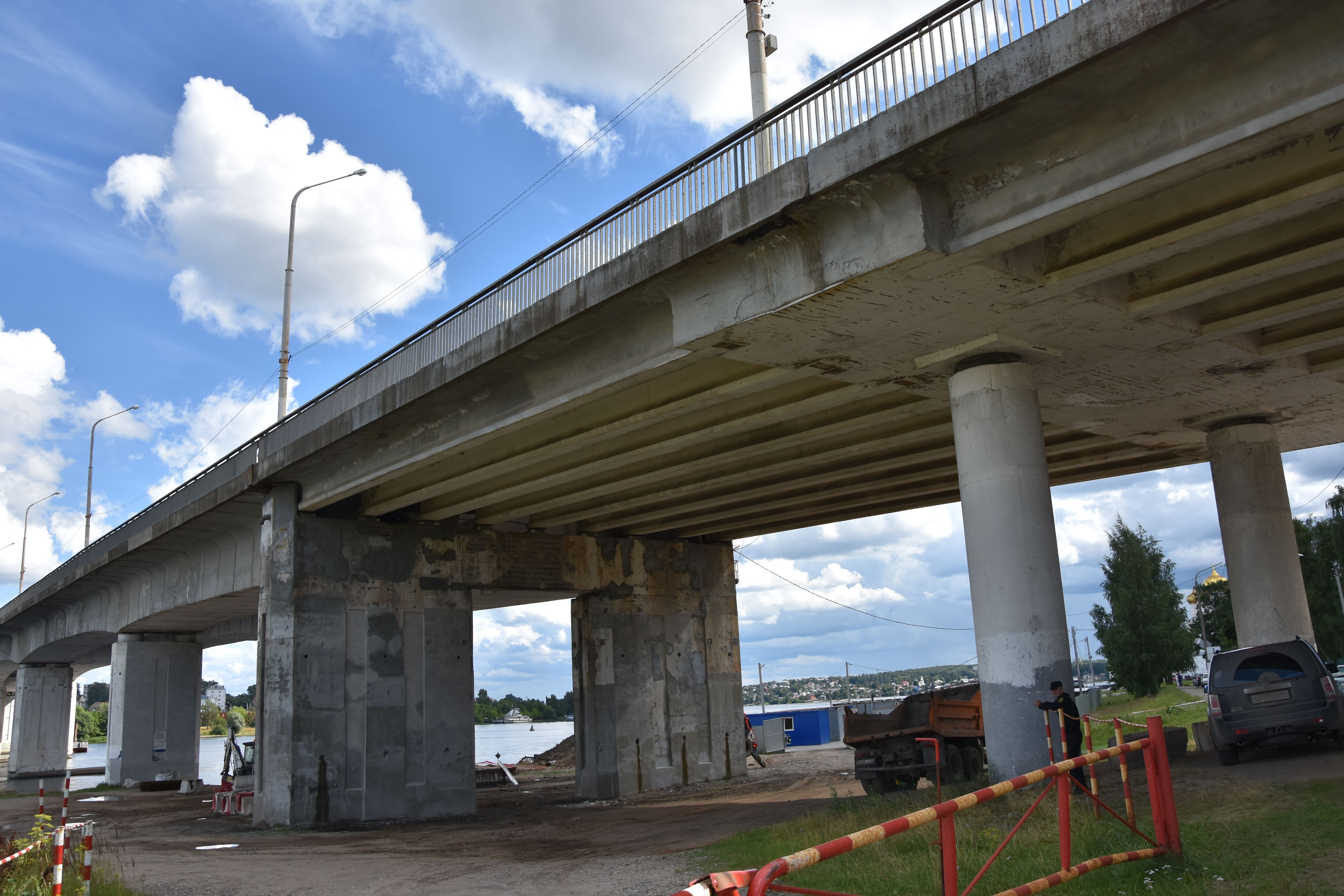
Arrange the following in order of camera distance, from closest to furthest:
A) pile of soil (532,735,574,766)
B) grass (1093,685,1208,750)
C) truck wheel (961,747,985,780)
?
truck wheel (961,747,985,780) → grass (1093,685,1208,750) → pile of soil (532,735,574,766)

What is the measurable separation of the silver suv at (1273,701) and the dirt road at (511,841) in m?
0.32

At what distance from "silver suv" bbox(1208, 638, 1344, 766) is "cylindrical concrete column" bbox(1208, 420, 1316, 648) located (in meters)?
4.09

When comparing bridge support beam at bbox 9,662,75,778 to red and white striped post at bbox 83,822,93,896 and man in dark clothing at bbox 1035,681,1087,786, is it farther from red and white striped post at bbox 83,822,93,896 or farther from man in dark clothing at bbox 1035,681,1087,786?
man in dark clothing at bbox 1035,681,1087,786

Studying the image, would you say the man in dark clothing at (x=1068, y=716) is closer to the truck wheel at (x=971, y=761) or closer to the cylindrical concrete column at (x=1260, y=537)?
the truck wheel at (x=971, y=761)

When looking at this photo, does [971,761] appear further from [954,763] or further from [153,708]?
[153,708]

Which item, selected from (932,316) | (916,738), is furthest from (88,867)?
(916,738)

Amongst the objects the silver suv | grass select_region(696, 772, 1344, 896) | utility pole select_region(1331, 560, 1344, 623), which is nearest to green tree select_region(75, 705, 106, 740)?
utility pole select_region(1331, 560, 1344, 623)

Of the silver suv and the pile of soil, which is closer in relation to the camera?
the silver suv

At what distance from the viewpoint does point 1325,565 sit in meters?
54.8

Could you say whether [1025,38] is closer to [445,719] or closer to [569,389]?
[569,389]

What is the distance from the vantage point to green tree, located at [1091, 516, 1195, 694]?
47.8m

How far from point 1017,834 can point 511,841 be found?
32.6ft

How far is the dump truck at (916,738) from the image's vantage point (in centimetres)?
1720

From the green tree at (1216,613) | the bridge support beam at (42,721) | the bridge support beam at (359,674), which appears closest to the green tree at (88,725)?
the bridge support beam at (42,721)
